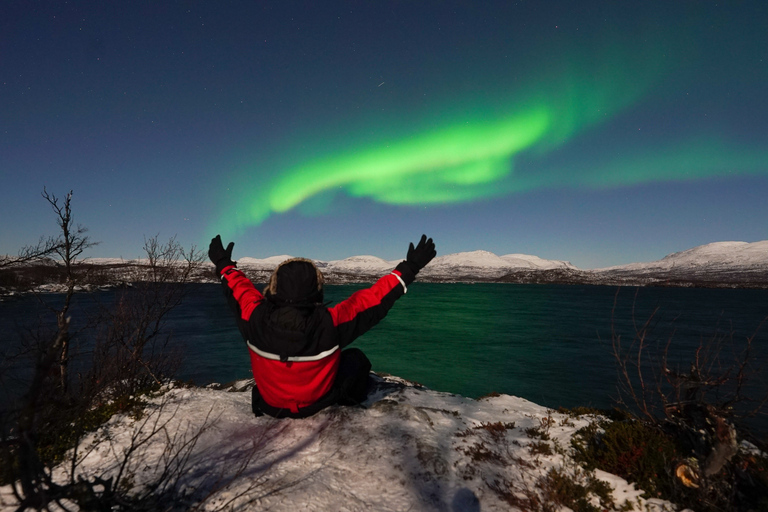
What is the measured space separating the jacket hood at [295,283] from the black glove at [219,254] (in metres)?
1.09

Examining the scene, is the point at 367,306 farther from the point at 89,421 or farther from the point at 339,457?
the point at 89,421

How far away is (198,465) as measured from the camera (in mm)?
3707

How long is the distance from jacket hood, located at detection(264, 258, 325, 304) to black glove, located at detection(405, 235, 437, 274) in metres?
1.27

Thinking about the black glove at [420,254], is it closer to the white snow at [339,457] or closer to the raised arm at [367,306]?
the raised arm at [367,306]

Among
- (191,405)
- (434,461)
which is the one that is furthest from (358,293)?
(191,405)

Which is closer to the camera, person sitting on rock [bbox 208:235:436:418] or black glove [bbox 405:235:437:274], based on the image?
person sitting on rock [bbox 208:235:436:418]

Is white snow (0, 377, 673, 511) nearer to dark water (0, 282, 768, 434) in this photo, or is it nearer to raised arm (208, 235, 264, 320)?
raised arm (208, 235, 264, 320)

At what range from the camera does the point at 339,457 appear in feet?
13.2

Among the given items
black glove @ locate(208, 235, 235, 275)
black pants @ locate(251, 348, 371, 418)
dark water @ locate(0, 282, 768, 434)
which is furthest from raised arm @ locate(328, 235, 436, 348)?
dark water @ locate(0, 282, 768, 434)

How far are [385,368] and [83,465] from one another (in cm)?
2270

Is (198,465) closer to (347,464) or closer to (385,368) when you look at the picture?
(347,464)

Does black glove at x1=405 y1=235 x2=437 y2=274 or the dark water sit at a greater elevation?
black glove at x1=405 y1=235 x2=437 y2=274

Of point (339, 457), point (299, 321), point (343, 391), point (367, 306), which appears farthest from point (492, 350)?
point (299, 321)

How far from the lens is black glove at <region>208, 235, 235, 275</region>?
4395mm
